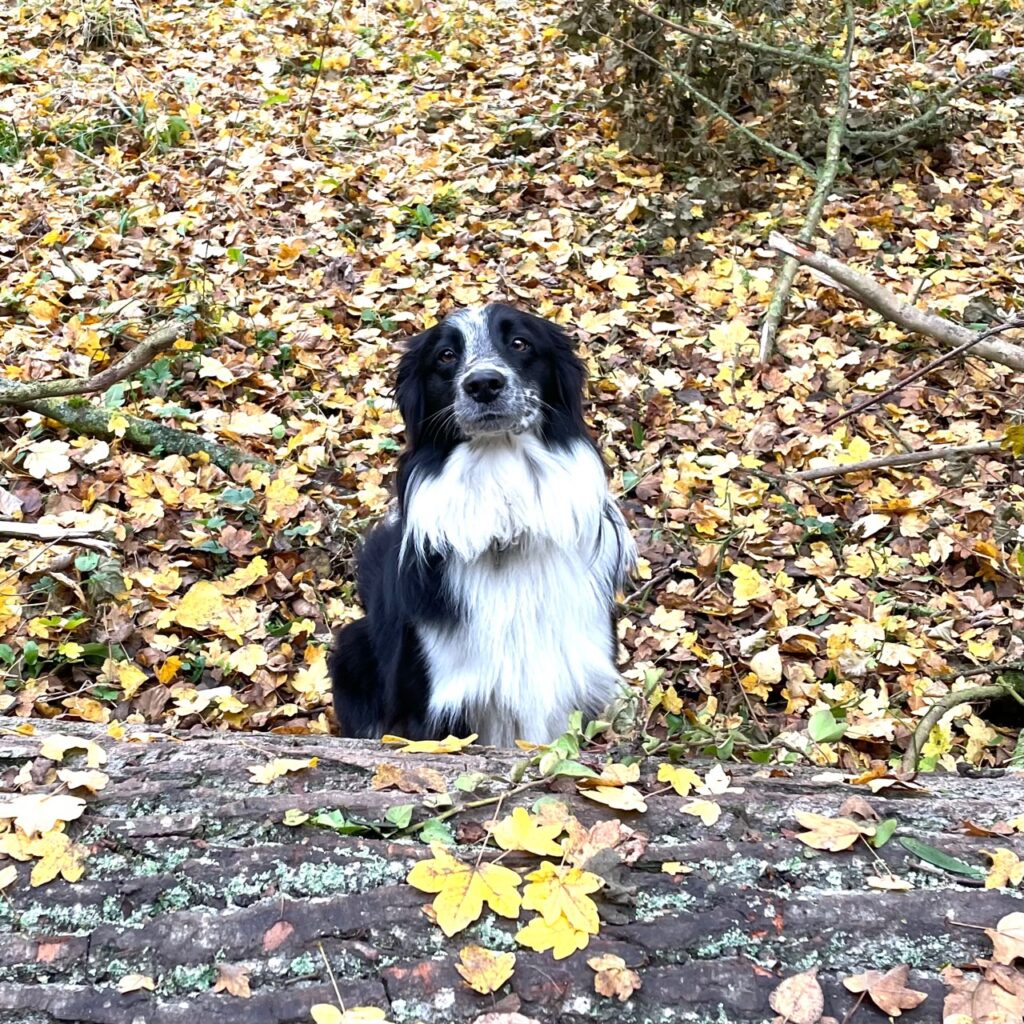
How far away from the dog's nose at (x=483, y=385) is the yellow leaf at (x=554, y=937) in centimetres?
218

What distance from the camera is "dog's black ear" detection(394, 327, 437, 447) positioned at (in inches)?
153

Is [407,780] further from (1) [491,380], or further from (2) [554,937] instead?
(1) [491,380]

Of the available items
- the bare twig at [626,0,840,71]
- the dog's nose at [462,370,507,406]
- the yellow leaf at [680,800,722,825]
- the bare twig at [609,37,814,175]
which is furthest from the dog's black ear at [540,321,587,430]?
the bare twig at [626,0,840,71]

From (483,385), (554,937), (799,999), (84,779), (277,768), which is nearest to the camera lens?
(799,999)

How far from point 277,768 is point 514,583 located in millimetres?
1611

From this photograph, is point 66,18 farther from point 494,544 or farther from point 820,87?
point 494,544

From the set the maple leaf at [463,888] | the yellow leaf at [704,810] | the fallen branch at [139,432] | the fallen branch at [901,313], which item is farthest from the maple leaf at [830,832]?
the fallen branch at [139,432]

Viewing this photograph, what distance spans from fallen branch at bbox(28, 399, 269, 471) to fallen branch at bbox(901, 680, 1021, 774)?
3394mm

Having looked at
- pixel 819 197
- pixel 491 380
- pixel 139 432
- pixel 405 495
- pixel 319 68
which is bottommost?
pixel 139 432

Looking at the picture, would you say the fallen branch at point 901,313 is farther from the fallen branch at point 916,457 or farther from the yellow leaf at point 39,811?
the yellow leaf at point 39,811

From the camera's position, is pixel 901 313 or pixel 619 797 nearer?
pixel 619 797

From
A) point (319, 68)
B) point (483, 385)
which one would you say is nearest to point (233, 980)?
point (483, 385)

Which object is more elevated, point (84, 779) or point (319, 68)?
point (319, 68)

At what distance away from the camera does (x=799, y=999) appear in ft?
5.34
